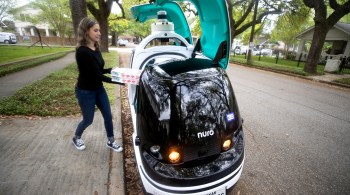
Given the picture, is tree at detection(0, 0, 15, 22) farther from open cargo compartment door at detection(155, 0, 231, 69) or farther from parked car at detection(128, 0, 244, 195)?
parked car at detection(128, 0, 244, 195)

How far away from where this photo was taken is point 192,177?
1.74 meters

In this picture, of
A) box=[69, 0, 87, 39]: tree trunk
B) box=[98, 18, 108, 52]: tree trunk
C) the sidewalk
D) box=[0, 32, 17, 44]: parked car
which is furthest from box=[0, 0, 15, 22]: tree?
the sidewalk

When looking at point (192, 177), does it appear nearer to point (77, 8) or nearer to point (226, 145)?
point (226, 145)

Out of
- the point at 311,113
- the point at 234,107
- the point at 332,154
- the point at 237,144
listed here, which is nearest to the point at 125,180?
the point at 237,144

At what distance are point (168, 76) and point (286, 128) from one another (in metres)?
3.52

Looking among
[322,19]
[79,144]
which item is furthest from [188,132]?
[322,19]

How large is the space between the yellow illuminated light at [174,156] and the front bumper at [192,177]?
0.06 meters

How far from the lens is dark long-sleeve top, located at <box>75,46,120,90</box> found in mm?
2547

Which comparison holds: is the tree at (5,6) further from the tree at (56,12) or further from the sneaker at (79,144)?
the sneaker at (79,144)

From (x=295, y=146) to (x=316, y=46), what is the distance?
10.7 meters

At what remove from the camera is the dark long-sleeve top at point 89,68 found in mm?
2547

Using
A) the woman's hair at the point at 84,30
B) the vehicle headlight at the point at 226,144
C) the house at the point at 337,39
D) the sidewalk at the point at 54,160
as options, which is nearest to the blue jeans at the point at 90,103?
the sidewalk at the point at 54,160

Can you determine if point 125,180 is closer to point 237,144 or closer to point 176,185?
point 176,185

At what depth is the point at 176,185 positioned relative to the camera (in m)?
1.72
